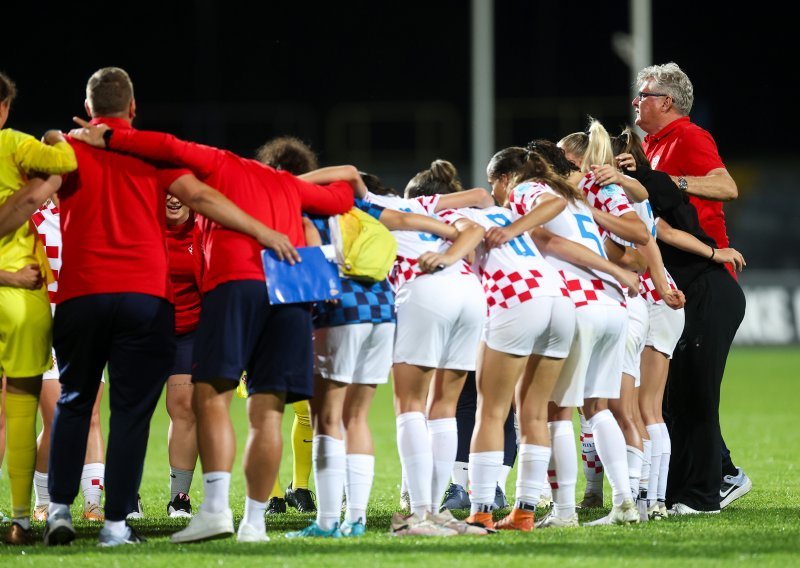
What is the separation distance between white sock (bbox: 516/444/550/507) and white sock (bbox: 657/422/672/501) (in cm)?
98

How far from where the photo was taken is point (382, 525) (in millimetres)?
6613

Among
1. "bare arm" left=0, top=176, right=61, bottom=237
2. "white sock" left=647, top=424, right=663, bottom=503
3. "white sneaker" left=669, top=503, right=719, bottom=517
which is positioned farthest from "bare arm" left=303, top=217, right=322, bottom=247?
"white sneaker" left=669, top=503, right=719, bottom=517

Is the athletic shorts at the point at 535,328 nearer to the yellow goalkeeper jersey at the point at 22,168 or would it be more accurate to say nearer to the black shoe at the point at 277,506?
the black shoe at the point at 277,506

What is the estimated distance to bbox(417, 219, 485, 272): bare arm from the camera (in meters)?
6.09

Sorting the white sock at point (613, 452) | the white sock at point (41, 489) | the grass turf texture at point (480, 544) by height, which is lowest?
the grass turf texture at point (480, 544)

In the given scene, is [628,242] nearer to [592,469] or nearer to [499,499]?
[592,469]

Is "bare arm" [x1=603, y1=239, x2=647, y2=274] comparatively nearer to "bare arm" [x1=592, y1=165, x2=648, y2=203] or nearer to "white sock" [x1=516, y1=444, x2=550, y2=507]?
"bare arm" [x1=592, y1=165, x2=648, y2=203]

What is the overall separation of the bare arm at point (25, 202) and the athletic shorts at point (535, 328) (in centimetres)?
223

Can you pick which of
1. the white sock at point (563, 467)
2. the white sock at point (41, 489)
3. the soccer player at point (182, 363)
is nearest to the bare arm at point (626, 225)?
the white sock at point (563, 467)

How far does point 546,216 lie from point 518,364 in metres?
0.76

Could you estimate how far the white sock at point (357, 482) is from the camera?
5.96 m

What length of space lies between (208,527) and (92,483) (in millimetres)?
1711

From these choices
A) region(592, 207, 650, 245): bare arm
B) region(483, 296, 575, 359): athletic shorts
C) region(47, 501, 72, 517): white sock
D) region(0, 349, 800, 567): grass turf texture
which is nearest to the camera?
region(0, 349, 800, 567): grass turf texture

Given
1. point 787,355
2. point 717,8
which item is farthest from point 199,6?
point 787,355
